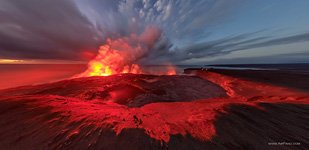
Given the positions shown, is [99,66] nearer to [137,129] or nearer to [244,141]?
[137,129]

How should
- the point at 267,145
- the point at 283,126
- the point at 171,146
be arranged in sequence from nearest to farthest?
the point at 171,146 < the point at 267,145 < the point at 283,126

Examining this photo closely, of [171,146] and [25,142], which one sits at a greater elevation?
[25,142]

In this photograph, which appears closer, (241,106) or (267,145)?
(267,145)

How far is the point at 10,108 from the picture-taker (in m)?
7.70

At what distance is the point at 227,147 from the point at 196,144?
120cm

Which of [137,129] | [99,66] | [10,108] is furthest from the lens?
[99,66]

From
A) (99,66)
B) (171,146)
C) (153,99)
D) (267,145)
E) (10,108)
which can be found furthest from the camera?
(99,66)

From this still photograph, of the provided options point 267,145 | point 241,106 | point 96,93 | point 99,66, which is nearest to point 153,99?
point 96,93

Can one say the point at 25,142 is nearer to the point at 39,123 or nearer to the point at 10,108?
the point at 39,123

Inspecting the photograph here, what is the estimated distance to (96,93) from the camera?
14.6m

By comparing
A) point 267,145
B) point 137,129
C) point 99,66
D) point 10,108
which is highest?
point 99,66

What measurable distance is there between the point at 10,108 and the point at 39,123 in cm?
318

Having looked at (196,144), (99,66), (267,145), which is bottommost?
(267,145)

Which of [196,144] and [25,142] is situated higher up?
[25,142]
